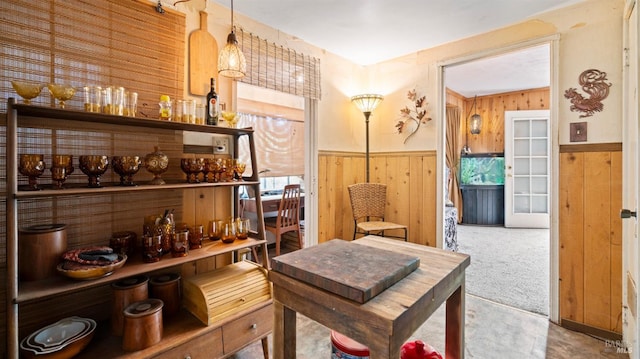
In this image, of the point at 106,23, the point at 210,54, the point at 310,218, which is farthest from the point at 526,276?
the point at 106,23

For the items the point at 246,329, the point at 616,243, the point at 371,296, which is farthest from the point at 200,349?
the point at 616,243

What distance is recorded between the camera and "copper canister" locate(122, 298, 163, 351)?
136cm

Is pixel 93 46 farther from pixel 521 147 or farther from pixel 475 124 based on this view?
pixel 521 147

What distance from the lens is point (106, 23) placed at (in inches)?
65.4

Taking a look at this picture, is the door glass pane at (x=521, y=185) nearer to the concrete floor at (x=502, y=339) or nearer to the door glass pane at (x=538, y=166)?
the door glass pane at (x=538, y=166)

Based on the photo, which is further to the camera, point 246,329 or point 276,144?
point 276,144

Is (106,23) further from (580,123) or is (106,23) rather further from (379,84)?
(580,123)

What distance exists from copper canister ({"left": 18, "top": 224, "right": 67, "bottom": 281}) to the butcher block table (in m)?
1.13

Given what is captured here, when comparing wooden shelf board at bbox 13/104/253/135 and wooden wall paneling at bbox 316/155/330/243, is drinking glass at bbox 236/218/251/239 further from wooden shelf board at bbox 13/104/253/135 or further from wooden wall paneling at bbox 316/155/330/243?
wooden wall paneling at bbox 316/155/330/243

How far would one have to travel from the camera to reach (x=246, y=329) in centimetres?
171

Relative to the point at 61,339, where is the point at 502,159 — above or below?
above

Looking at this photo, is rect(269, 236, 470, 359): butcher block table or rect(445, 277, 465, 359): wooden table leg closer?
rect(269, 236, 470, 359): butcher block table

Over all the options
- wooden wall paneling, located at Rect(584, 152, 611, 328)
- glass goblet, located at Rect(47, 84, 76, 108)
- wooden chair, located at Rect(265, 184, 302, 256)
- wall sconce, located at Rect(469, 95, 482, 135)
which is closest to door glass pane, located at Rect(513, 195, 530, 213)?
wall sconce, located at Rect(469, 95, 482, 135)

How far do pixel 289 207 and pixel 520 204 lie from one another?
4.35 metres
